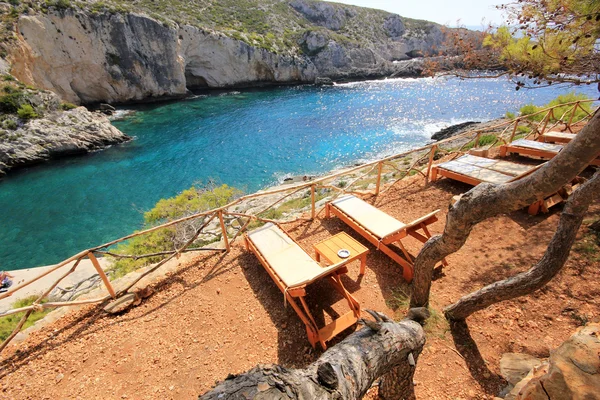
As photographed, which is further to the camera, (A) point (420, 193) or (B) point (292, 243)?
(A) point (420, 193)

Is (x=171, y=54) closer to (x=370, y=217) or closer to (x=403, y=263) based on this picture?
(x=370, y=217)

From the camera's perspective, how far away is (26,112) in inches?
826

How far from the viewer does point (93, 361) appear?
3900 mm

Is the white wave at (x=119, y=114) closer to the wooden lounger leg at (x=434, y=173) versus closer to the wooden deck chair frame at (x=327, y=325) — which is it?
the wooden lounger leg at (x=434, y=173)

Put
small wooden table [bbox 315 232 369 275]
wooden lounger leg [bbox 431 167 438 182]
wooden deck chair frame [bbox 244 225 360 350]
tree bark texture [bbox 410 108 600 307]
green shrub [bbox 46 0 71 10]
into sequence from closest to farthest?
tree bark texture [bbox 410 108 600 307]
wooden deck chair frame [bbox 244 225 360 350]
small wooden table [bbox 315 232 369 275]
wooden lounger leg [bbox 431 167 438 182]
green shrub [bbox 46 0 71 10]

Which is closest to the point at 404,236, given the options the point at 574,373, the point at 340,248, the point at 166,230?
the point at 340,248

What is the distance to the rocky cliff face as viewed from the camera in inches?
1122

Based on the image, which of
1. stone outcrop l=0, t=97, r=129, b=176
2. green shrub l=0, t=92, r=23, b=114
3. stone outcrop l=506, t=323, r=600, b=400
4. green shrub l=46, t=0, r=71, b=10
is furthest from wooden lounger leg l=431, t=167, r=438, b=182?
green shrub l=46, t=0, r=71, b=10

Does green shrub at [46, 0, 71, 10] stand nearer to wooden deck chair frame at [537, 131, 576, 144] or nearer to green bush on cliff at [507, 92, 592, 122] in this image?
green bush on cliff at [507, 92, 592, 122]

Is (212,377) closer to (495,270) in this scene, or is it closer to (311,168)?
(495,270)

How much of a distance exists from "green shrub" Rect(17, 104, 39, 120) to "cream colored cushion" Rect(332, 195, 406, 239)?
2689cm

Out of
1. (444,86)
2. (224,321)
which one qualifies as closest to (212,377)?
(224,321)

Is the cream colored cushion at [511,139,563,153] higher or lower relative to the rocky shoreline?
higher

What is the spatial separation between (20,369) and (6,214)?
57.4 ft
